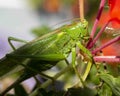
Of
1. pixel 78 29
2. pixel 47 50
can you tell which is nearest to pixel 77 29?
pixel 78 29

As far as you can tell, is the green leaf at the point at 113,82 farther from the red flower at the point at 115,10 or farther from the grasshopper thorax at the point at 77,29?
the grasshopper thorax at the point at 77,29

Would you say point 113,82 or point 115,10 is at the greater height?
point 115,10

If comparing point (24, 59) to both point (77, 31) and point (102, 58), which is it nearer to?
point (77, 31)

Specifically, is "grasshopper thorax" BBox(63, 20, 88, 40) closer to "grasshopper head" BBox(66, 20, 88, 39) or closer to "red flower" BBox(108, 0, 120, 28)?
"grasshopper head" BBox(66, 20, 88, 39)

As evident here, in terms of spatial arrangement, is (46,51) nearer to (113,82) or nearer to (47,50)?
(47,50)

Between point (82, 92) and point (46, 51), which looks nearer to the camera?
point (82, 92)

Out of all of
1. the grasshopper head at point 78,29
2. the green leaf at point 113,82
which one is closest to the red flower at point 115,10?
the green leaf at point 113,82
